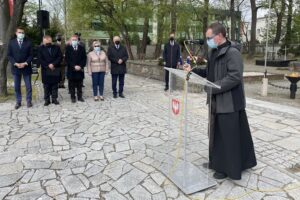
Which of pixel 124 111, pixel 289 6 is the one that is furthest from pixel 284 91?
pixel 289 6

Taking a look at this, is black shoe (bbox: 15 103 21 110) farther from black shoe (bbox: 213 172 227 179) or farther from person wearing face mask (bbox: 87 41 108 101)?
black shoe (bbox: 213 172 227 179)

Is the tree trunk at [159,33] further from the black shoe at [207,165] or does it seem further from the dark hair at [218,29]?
the dark hair at [218,29]

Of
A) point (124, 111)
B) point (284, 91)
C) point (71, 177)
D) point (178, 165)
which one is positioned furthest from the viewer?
point (284, 91)

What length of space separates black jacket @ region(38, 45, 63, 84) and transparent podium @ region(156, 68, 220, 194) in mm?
4256

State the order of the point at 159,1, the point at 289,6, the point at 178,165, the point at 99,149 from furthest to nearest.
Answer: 1. the point at 289,6
2. the point at 159,1
3. the point at 99,149
4. the point at 178,165

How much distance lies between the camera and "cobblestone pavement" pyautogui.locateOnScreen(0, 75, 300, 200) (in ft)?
12.2

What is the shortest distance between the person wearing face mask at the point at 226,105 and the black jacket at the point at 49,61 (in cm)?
527

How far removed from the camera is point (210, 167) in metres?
4.23

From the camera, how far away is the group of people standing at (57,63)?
7750 mm

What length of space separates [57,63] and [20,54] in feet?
3.03

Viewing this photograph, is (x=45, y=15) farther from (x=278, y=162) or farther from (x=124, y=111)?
(x=278, y=162)

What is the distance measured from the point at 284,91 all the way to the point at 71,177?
930cm

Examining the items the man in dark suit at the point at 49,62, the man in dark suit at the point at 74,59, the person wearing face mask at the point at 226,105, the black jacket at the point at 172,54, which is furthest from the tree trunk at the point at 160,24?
the person wearing face mask at the point at 226,105

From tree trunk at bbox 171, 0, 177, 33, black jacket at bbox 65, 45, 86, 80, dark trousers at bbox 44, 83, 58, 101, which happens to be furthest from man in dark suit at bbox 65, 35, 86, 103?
tree trunk at bbox 171, 0, 177, 33
